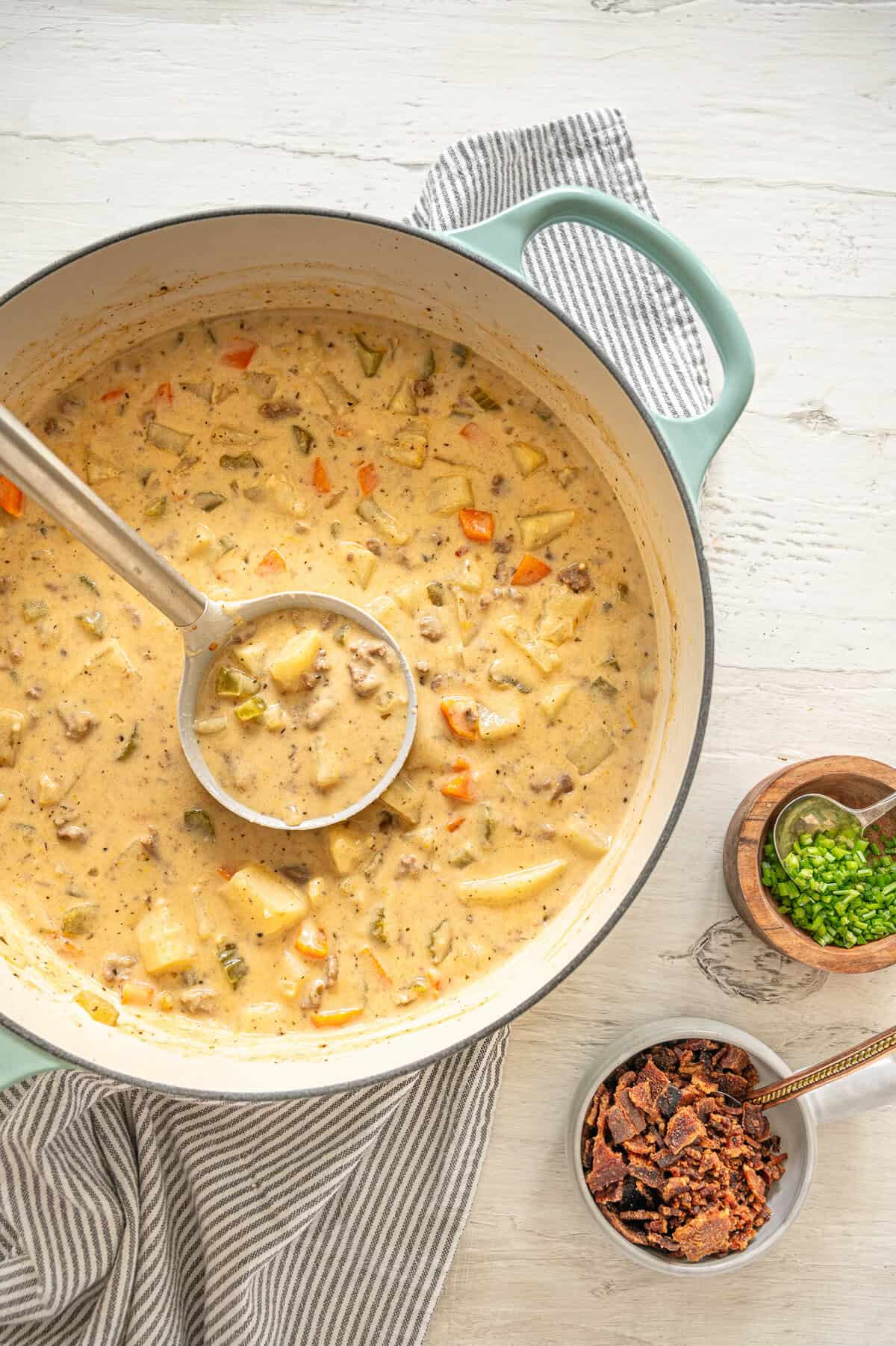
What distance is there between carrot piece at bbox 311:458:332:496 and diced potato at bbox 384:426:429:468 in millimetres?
138

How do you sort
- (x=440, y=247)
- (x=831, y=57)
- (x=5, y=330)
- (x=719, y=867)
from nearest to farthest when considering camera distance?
(x=440, y=247) < (x=5, y=330) < (x=719, y=867) < (x=831, y=57)

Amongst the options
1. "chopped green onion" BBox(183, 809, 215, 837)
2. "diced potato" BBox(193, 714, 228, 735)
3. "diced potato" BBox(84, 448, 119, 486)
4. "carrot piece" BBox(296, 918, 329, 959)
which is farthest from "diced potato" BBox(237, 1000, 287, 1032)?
"diced potato" BBox(84, 448, 119, 486)

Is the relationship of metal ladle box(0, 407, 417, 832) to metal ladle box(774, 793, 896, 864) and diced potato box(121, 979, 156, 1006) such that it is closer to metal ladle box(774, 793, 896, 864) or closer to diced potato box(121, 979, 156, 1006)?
diced potato box(121, 979, 156, 1006)

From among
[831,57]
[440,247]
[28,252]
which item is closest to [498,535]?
[440,247]

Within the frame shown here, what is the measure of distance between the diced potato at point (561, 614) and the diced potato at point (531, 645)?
2cm

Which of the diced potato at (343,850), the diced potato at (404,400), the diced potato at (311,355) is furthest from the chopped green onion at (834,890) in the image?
the diced potato at (311,355)

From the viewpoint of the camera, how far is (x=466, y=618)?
2279 millimetres

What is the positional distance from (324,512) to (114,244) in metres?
0.68

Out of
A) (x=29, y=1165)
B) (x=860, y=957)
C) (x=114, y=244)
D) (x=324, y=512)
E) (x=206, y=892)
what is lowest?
(x=860, y=957)

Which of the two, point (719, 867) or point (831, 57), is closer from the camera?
point (719, 867)

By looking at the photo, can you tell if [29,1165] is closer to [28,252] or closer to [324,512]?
[324,512]

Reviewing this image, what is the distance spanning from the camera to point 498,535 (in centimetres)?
232

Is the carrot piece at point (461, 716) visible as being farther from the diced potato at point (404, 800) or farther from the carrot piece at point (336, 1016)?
the carrot piece at point (336, 1016)

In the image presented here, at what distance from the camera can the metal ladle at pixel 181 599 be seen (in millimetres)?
1646
